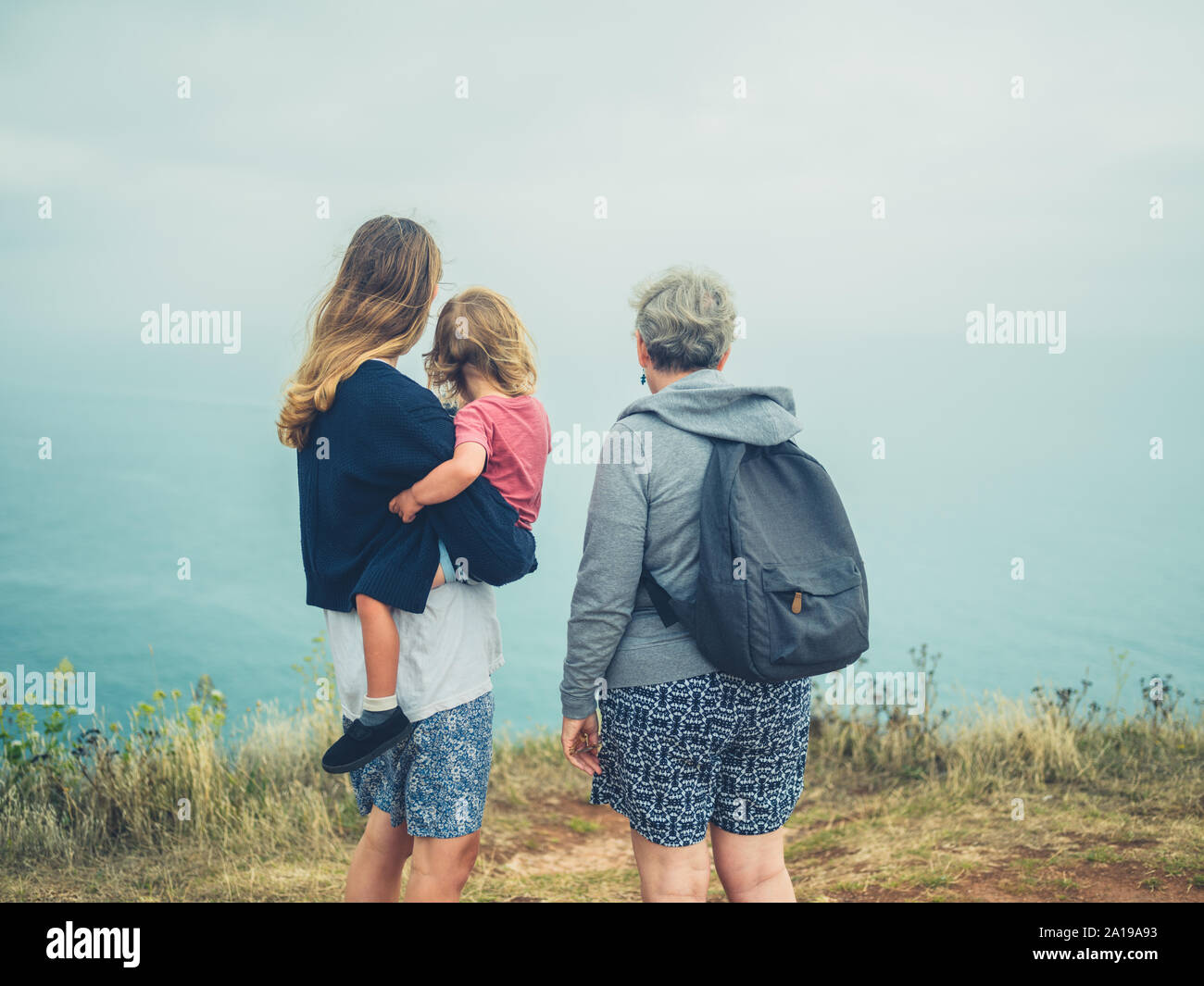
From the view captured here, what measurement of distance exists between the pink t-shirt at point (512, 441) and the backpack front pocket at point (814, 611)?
68 centimetres

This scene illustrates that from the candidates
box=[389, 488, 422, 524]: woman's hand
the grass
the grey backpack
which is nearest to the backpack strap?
the grey backpack

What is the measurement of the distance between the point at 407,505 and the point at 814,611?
3.45 ft

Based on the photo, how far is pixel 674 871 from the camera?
2.49m

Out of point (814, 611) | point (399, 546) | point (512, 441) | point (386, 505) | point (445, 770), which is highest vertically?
point (512, 441)

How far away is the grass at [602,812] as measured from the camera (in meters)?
4.02

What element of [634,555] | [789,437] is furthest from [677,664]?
[789,437]

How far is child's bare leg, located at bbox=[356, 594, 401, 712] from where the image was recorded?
96.6 inches

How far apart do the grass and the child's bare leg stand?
6.47 ft

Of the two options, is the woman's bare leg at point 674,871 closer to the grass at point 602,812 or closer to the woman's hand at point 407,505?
the woman's hand at point 407,505

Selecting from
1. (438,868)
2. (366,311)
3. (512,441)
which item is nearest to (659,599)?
(512,441)

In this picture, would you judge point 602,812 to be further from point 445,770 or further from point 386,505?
point 386,505

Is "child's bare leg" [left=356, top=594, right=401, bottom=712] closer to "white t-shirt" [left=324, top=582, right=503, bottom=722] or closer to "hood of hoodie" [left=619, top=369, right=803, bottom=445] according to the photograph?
"white t-shirt" [left=324, top=582, right=503, bottom=722]
